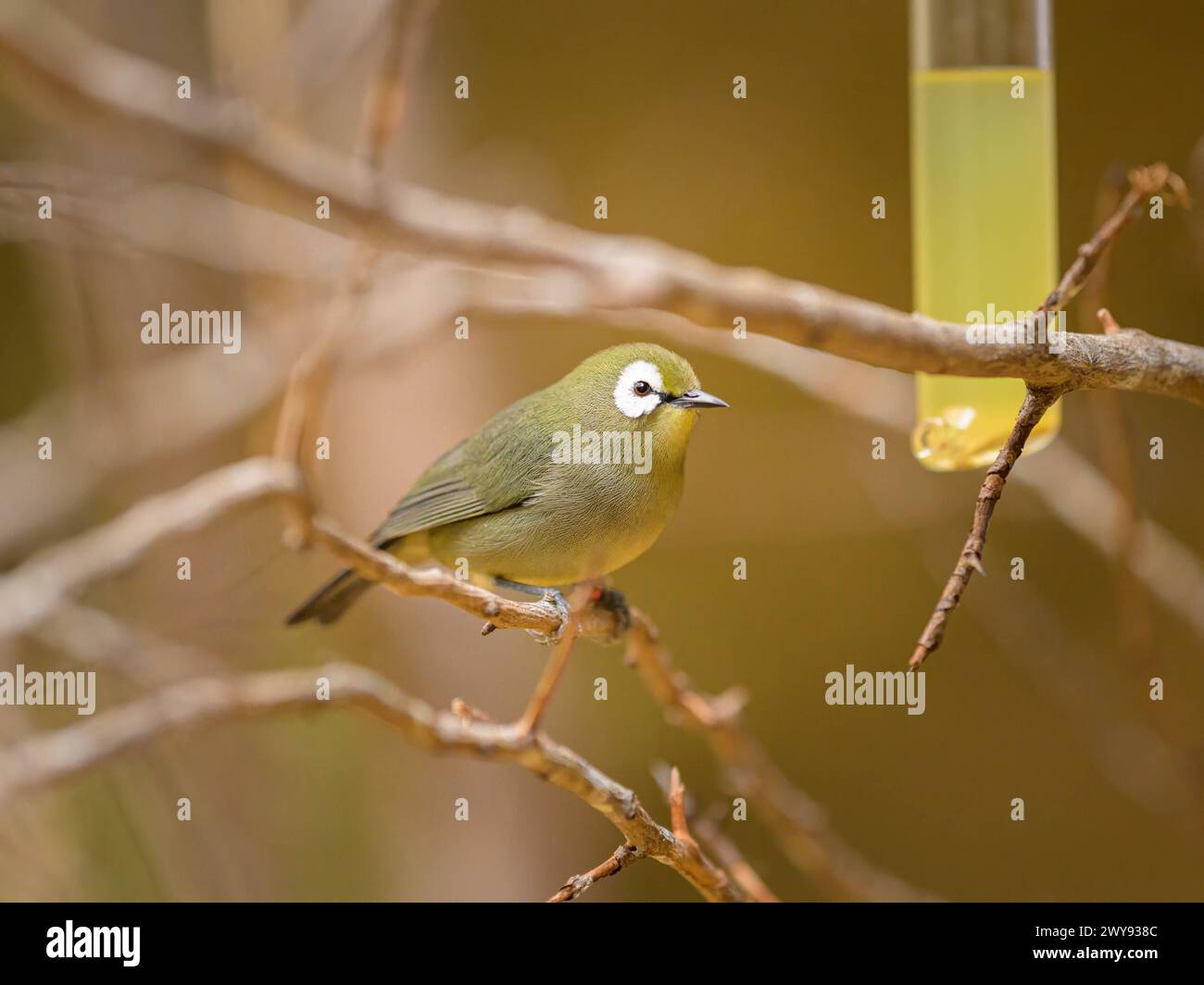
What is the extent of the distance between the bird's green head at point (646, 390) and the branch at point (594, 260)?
0.52 ft

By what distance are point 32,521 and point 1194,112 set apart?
290cm

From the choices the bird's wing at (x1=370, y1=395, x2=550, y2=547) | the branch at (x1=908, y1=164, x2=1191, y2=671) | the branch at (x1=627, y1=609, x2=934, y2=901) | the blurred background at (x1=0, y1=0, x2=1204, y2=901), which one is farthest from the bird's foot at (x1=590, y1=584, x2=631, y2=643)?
the blurred background at (x1=0, y1=0, x2=1204, y2=901)

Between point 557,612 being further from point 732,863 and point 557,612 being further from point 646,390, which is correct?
point 732,863

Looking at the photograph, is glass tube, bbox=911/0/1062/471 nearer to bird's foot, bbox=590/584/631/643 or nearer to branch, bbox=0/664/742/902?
bird's foot, bbox=590/584/631/643

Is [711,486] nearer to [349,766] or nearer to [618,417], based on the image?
[349,766]

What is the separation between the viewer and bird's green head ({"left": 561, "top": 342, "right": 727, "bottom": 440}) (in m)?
1.63

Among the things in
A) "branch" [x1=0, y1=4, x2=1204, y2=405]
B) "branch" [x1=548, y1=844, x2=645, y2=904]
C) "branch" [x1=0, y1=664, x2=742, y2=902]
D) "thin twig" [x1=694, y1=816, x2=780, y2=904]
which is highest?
"branch" [x1=0, y1=4, x2=1204, y2=405]

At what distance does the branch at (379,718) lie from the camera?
1.32m

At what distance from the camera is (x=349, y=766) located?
3504 millimetres

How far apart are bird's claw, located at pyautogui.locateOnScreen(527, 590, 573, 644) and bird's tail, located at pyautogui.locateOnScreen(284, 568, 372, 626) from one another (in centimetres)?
40

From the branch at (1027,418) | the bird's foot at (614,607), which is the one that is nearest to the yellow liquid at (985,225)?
the branch at (1027,418)

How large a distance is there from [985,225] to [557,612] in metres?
0.82

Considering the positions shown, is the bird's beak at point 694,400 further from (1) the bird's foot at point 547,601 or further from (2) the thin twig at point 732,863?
(2) the thin twig at point 732,863

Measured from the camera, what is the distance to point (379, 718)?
4.55ft
